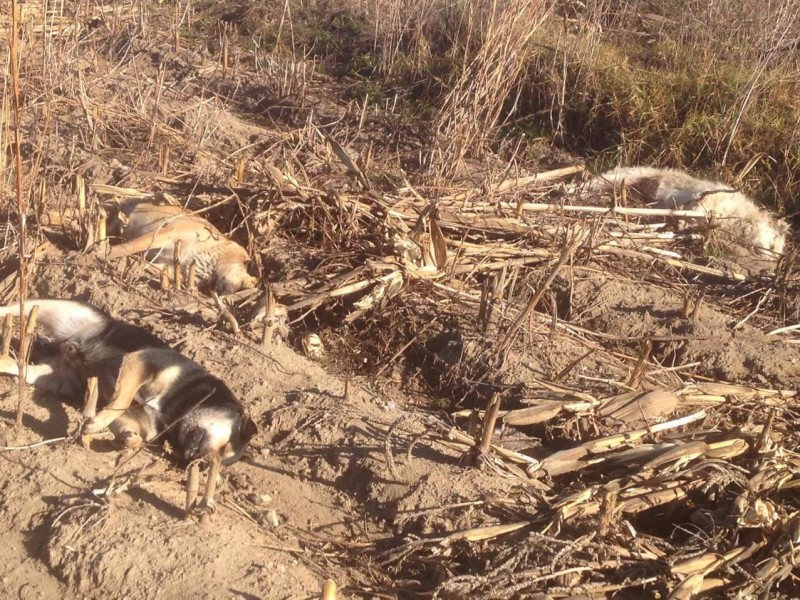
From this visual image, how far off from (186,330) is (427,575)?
208 cm

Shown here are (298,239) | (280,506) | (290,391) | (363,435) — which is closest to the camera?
(280,506)

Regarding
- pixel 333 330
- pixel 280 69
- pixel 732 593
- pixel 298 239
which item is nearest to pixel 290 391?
pixel 333 330

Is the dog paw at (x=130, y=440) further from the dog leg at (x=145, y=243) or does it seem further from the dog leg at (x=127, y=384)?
the dog leg at (x=145, y=243)

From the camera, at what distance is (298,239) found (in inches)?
245

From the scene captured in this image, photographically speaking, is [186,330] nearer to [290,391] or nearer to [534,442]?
[290,391]

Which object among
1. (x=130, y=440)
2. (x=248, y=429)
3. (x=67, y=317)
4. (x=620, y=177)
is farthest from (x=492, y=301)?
(x=620, y=177)

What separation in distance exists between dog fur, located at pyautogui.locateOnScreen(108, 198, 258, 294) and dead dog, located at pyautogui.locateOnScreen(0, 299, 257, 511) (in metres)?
1.02

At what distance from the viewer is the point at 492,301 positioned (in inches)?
220

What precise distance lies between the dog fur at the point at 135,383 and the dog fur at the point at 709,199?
420 cm

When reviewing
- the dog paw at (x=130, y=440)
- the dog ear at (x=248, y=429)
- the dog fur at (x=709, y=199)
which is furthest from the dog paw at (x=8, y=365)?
the dog fur at (x=709, y=199)

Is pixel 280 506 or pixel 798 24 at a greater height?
pixel 798 24

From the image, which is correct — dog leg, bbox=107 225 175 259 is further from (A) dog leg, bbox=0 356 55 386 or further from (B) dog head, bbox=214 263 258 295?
(A) dog leg, bbox=0 356 55 386

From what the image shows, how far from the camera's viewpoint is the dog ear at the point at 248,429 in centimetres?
439

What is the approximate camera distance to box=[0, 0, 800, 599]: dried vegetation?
3.89 m
